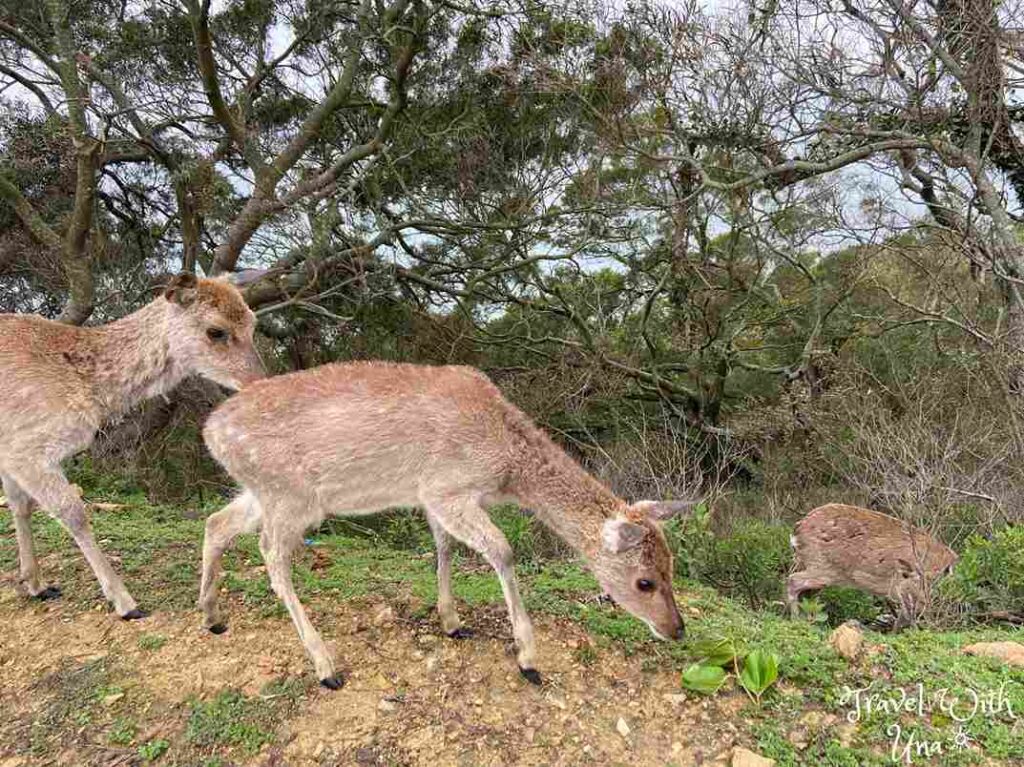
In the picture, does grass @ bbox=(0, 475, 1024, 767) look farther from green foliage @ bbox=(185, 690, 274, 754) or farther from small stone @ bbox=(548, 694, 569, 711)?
small stone @ bbox=(548, 694, 569, 711)

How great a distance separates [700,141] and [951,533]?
23.6 ft

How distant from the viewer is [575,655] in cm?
417

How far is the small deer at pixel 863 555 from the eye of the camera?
643 cm

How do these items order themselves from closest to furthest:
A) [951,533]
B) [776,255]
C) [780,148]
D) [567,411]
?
[951,533] → [780,148] → [567,411] → [776,255]

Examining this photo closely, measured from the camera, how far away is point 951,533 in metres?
8.22

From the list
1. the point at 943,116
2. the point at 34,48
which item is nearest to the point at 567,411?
the point at 943,116

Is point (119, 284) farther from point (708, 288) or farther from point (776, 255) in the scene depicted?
point (776, 255)

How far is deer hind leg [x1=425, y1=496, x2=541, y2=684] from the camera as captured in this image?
390 cm

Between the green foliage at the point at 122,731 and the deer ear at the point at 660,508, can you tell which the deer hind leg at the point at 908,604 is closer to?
the deer ear at the point at 660,508

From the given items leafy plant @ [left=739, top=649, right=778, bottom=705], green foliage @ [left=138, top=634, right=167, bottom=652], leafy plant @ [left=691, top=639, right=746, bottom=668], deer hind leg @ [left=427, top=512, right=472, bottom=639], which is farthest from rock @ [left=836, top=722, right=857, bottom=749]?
green foliage @ [left=138, top=634, right=167, bottom=652]

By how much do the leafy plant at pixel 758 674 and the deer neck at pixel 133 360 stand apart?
4.78 m

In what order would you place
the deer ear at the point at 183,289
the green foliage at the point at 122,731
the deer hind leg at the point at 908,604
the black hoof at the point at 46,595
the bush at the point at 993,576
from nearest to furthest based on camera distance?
the green foliage at the point at 122,731 → the black hoof at the point at 46,595 → the deer ear at the point at 183,289 → the deer hind leg at the point at 908,604 → the bush at the point at 993,576

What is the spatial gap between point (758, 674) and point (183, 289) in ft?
16.3

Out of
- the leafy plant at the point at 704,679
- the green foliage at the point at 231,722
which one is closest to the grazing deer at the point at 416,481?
the leafy plant at the point at 704,679
